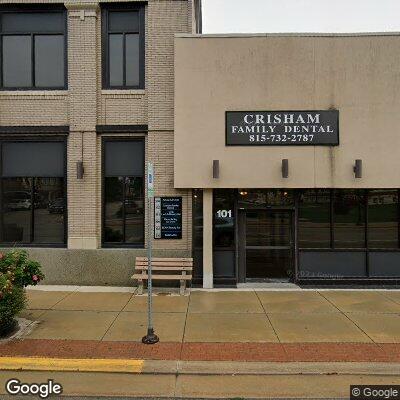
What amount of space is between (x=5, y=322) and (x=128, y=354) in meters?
2.30

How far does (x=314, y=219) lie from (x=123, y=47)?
275 inches

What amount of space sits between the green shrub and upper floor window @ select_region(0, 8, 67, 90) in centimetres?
554

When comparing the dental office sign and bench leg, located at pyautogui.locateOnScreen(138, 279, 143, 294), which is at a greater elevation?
the dental office sign

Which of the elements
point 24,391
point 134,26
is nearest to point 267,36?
point 134,26

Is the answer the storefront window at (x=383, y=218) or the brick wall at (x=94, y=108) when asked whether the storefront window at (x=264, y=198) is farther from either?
the storefront window at (x=383, y=218)

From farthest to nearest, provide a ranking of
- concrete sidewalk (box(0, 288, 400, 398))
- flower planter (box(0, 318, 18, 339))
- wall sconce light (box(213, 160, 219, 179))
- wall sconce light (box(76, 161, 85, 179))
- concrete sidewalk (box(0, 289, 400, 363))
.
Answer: wall sconce light (box(76, 161, 85, 179)), wall sconce light (box(213, 160, 219, 179)), flower planter (box(0, 318, 18, 339)), concrete sidewalk (box(0, 289, 400, 363)), concrete sidewalk (box(0, 288, 400, 398))

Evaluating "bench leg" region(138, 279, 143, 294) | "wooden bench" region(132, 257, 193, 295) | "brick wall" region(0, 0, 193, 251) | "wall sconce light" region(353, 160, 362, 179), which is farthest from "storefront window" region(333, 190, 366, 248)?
"bench leg" region(138, 279, 143, 294)

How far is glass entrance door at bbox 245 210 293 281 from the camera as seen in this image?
10.3 meters

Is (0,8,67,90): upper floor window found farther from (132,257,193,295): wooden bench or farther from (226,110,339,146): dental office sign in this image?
(132,257,193,295): wooden bench

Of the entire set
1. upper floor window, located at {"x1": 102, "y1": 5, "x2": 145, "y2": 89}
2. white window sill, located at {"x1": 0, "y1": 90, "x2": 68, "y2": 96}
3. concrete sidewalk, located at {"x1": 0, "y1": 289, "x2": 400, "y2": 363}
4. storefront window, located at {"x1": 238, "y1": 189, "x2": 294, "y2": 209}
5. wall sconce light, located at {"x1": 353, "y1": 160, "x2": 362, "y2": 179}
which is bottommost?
concrete sidewalk, located at {"x1": 0, "y1": 289, "x2": 400, "y2": 363}

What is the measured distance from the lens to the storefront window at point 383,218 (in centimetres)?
1014

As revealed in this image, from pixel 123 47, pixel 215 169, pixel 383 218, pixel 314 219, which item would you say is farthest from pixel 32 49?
pixel 383 218

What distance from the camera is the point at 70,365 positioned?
5492 mm

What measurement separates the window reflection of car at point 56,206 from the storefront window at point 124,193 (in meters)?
1.20
